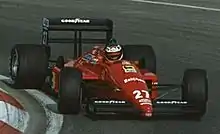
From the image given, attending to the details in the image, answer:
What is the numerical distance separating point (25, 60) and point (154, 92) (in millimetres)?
1743

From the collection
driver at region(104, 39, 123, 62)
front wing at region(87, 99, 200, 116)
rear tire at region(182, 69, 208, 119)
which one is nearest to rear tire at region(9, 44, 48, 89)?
driver at region(104, 39, 123, 62)

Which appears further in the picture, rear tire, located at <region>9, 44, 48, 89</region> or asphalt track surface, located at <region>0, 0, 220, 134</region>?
rear tire, located at <region>9, 44, 48, 89</region>

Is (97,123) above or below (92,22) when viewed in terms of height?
below

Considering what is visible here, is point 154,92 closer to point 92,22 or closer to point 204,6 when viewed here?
point 92,22

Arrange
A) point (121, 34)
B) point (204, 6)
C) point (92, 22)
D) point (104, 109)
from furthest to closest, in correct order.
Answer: point (204, 6) → point (121, 34) → point (92, 22) → point (104, 109)

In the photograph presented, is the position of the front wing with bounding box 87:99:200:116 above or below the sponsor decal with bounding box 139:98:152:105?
below

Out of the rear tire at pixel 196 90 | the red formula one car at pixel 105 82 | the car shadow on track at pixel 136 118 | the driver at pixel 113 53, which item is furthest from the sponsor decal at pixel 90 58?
the rear tire at pixel 196 90

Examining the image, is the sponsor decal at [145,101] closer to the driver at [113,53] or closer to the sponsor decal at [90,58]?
the driver at [113,53]

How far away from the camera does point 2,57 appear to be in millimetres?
13516

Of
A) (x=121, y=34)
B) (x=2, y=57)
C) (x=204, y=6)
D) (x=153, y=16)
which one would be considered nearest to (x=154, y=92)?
(x=2, y=57)

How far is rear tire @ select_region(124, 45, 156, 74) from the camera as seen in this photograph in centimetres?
1118

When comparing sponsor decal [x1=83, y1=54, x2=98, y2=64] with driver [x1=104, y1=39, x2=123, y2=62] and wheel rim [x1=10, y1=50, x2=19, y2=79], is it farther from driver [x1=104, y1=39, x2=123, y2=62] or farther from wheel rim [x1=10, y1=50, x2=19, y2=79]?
wheel rim [x1=10, y1=50, x2=19, y2=79]

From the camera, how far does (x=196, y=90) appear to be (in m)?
9.91

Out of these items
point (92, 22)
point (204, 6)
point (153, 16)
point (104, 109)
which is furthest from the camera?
point (204, 6)
